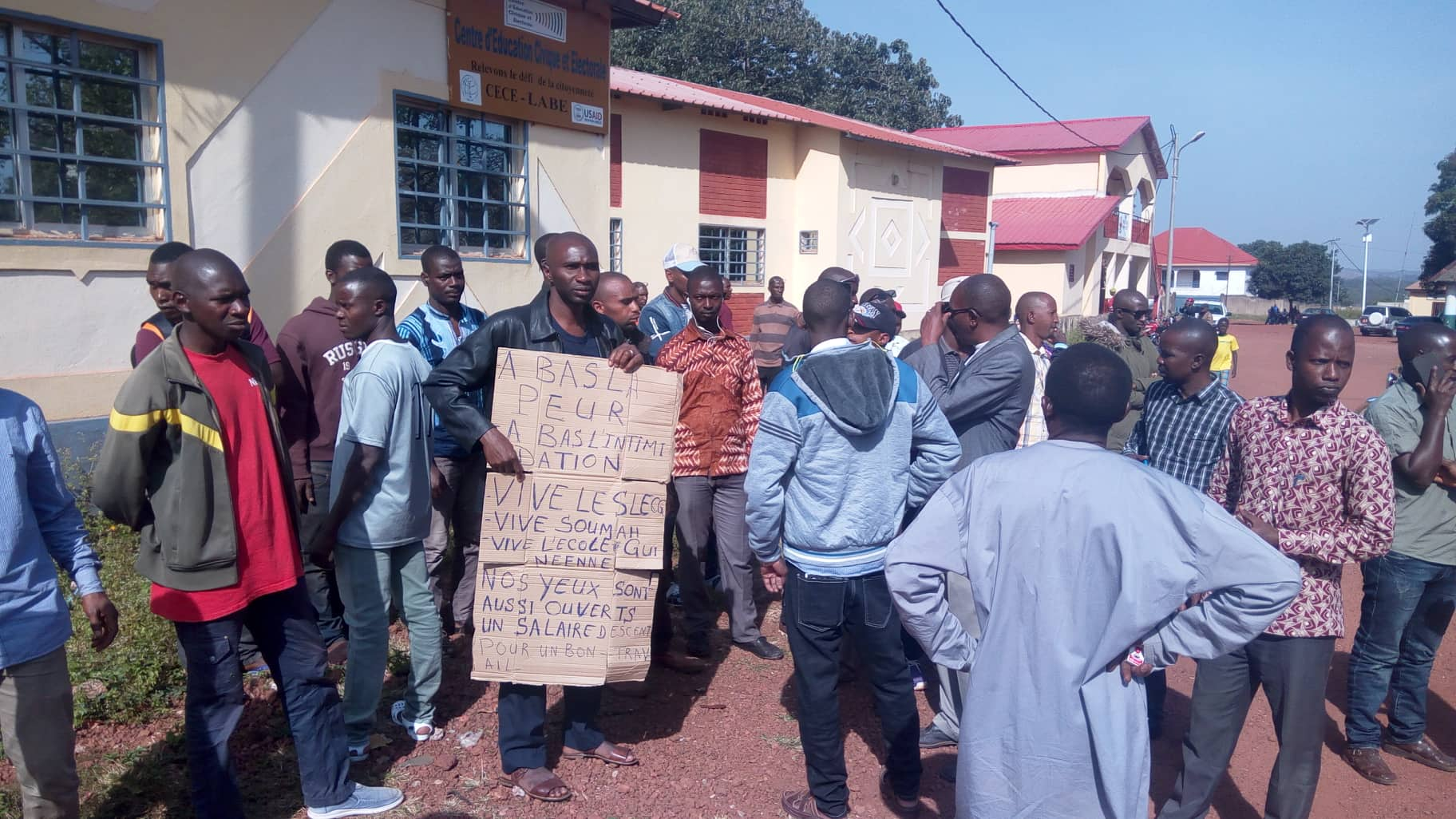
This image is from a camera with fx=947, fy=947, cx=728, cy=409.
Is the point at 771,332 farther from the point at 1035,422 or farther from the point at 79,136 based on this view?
the point at 79,136

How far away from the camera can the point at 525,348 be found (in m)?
3.73

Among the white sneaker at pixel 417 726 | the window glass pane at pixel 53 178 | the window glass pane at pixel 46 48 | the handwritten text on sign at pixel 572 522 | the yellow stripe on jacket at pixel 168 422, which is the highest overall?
the window glass pane at pixel 46 48

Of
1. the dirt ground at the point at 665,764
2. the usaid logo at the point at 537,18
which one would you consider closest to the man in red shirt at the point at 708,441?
the dirt ground at the point at 665,764

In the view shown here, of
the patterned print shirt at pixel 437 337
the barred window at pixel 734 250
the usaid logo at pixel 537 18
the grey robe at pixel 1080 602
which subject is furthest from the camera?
the barred window at pixel 734 250

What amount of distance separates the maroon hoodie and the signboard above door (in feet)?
14.1

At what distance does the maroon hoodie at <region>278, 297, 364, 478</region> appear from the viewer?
187 inches

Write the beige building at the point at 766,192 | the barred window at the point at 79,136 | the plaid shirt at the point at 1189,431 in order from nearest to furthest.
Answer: the plaid shirt at the point at 1189,431, the barred window at the point at 79,136, the beige building at the point at 766,192

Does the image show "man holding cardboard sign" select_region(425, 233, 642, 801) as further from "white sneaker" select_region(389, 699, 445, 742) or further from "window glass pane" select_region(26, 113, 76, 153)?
"window glass pane" select_region(26, 113, 76, 153)

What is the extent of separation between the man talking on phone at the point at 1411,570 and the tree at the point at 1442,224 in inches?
2630

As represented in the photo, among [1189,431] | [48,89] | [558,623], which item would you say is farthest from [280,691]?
[48,89]

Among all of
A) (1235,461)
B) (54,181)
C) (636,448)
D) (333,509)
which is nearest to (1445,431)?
(1235,461)

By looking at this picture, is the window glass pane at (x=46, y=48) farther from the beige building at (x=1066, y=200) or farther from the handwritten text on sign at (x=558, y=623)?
the beige building at (x=1066, y=200)

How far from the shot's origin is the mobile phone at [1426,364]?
12.8 feet

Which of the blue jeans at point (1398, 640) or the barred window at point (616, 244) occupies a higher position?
the barred window at point (616, 244)
